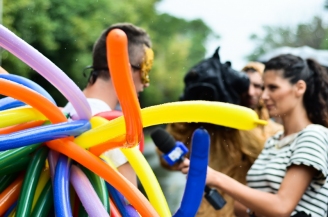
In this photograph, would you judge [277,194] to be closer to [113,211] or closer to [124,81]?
[113,211]

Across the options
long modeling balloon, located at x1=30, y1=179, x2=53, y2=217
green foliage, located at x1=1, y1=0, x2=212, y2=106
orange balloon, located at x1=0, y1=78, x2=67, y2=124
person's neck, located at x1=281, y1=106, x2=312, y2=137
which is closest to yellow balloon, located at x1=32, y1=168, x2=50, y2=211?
long modeling balloon, located at x1=30, y1=179, x2=53, y2=217

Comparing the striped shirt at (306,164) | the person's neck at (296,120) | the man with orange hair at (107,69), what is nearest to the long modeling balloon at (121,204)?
the man with orange hair at (107,69)

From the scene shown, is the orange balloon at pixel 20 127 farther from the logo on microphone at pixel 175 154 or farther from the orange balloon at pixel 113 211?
the logo on microphone at pixel 175 154

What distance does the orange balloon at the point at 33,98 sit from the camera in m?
1.07

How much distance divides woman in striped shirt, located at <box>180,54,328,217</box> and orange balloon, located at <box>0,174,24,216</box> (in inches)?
33.6

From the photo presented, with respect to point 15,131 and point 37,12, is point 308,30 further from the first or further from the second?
point 15,131

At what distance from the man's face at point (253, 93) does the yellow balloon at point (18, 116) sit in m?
2.02

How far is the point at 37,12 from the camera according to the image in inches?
506

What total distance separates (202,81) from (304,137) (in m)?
0.67

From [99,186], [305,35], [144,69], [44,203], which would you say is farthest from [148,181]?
[305,35]

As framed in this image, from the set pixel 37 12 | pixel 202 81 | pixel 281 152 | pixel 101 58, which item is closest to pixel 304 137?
pixel 281 152

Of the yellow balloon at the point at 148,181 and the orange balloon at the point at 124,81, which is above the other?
the orange balloon at the point at 124,81

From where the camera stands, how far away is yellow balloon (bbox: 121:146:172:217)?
115 centimetres

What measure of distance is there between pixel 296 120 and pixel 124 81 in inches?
62.5
